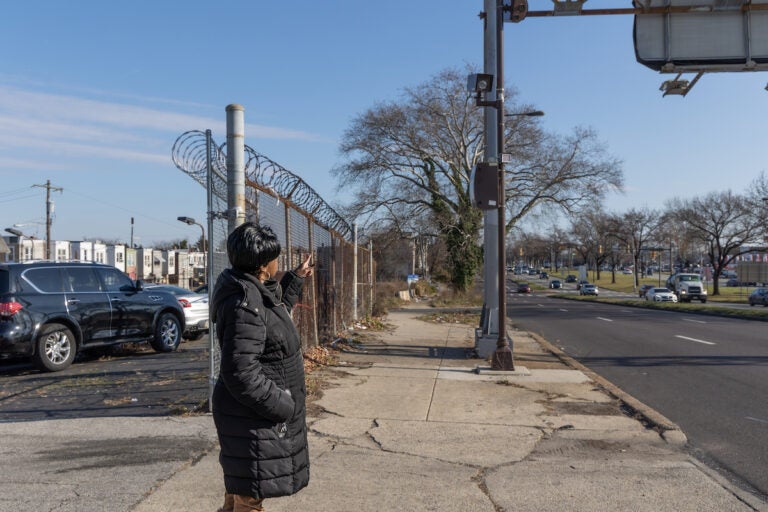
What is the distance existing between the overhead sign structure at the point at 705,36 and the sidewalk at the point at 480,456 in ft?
17.0

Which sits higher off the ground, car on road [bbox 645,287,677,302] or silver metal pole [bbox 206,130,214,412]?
silver metal pole [bbox 206,130,214,412]

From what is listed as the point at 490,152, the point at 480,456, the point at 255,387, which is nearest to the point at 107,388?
the point at 480,456

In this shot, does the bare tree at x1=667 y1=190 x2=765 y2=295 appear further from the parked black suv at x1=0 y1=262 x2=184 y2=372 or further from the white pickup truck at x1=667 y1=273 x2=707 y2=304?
the parked black suv at x1=0 y1=262 x2=184 y2=372

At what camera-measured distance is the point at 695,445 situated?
626 cm

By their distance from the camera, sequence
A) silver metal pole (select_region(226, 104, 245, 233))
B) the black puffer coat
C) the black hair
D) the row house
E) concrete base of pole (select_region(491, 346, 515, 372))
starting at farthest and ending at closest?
Result: the row house, concrete base of pole (select_region(491, 346, 515, 372)), silver metal pole (select_region(226, 104, 245, 233)), the black hair, the black puffer coat

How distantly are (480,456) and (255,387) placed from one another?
131 inches

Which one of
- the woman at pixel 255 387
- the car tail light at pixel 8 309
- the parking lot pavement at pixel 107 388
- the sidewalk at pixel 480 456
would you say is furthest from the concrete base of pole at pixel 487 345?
the woman at pixel 255 387

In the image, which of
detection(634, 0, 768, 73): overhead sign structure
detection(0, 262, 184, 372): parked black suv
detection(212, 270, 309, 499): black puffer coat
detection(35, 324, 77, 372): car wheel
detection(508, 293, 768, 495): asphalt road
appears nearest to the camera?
detection(212, 270, 309, 499): black puffer coat

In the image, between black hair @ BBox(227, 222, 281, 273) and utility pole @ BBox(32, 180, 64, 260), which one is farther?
utility pole @ BBox(32, 180, 64, 260)

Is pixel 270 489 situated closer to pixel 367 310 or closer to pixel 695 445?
pixel 695 445

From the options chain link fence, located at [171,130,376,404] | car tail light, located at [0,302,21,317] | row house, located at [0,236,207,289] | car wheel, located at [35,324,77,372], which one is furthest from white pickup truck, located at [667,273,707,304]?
car tail light, located at [0,302,21,317]

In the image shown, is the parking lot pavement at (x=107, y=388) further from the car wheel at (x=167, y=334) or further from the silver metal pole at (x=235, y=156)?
the silver metal pole at (x=235, y=156)

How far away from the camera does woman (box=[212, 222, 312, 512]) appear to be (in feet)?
9.38

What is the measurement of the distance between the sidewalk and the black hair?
200 cm
